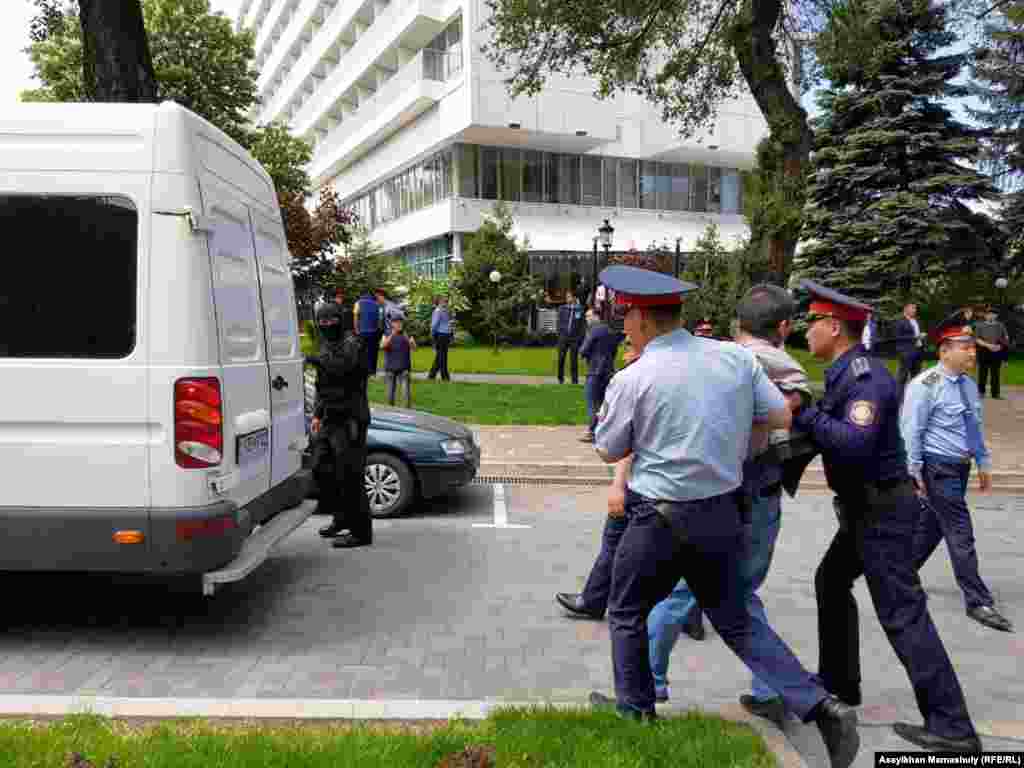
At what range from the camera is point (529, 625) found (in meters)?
4.93

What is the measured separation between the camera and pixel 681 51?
1725 cm

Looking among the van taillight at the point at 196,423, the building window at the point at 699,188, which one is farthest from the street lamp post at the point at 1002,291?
the van taillight at the point at 196,423

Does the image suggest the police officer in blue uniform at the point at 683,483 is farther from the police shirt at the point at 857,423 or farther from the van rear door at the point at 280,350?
the van rear door at the point at 280,350

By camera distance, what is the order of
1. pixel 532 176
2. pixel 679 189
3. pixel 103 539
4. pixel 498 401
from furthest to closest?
pixel 679 189 < pixel 532 176 < pixel 498 401 < pixel 103 539

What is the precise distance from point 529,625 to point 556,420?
833cm

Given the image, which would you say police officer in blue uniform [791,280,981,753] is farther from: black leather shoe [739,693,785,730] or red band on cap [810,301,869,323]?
black leather shoe [739,693,785,730]

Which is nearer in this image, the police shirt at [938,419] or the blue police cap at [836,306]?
the blue police cap at [836,306]

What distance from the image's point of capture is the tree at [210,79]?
92.3 ft

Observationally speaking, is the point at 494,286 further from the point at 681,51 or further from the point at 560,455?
the point at 560,455

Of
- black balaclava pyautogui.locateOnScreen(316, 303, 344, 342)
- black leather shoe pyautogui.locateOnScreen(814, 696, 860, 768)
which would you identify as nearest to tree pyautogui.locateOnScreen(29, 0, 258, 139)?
black balaclava pyautogui.locateOnScreen(316, 303, 344, 342)

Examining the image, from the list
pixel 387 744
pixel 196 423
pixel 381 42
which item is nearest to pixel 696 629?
pixel 387 744

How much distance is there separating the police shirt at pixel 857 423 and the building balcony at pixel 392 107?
110 feet

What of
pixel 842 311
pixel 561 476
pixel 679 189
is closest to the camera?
pixel 842 311

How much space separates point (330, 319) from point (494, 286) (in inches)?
1020
